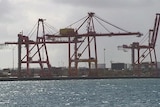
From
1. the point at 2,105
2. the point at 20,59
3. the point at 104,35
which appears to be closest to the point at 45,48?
the point at 20,59

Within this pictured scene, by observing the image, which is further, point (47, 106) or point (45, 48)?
point (45, 48)

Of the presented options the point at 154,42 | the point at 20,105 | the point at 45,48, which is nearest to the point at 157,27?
the point at 154,42

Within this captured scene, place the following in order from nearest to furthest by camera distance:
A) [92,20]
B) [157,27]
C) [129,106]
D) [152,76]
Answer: [129,106] → [92,20] → [157,27] → [152,76]

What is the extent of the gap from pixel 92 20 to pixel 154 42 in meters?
25.6

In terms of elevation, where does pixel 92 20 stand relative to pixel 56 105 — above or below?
above

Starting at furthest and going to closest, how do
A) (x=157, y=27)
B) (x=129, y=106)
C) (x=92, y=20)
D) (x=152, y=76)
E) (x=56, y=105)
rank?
(x=152, y=76), (x=157, y=27), (x=92, y=20), (x=56, y=105), (x=129, y=106)

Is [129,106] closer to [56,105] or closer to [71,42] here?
[56,105]

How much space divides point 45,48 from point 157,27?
3682 cm

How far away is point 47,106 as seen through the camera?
57688mm

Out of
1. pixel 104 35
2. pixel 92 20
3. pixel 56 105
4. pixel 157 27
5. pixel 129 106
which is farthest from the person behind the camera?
pixel 157 27

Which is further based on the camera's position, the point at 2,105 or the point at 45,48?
the point at 45,48

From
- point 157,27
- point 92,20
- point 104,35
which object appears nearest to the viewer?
point 104,35

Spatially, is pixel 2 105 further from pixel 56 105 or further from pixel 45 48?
pixel 45 48

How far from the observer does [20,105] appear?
5994cm
